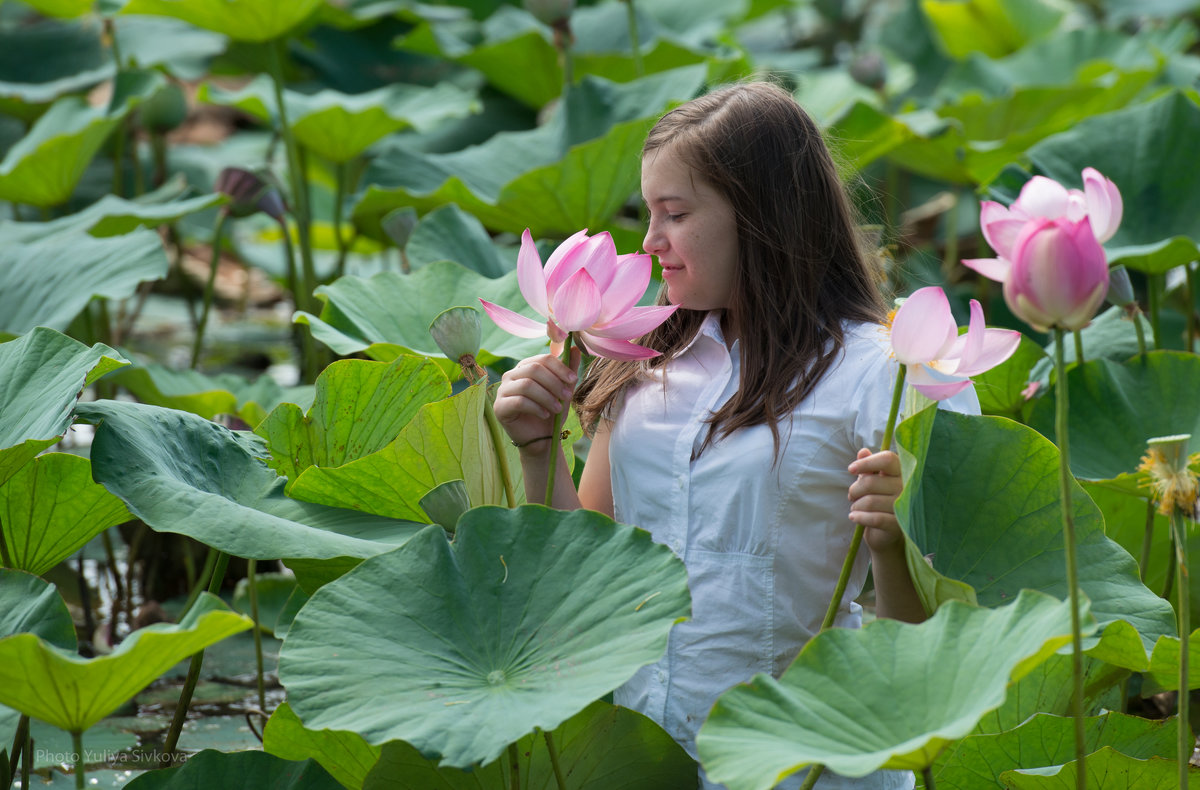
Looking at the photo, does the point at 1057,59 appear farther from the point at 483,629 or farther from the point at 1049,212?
the point at 483,629

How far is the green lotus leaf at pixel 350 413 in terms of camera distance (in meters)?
1.22

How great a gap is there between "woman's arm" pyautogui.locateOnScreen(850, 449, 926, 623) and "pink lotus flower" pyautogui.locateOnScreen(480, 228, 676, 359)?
0.20 m

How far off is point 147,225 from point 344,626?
1.42 meters

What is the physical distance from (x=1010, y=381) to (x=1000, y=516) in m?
0.60

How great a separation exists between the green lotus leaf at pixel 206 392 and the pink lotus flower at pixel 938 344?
3.24ft

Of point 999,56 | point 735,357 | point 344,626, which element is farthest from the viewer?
point 999,56

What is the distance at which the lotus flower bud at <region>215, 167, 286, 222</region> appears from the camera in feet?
7.01

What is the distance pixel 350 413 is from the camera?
1.26 m

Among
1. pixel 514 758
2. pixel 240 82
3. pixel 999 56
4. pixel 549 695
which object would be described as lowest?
pixel 240 82

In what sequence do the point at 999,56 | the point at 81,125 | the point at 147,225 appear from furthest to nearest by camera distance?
the point at 999,56
the point at 81,125
the point at 147,225

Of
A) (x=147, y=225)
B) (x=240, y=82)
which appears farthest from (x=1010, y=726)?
(x=240, y=82)

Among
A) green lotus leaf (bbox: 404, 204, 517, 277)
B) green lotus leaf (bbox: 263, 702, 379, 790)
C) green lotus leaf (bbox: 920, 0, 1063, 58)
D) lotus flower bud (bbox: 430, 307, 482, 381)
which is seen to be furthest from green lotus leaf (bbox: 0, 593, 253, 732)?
green lotus leaf (bbox: 920, 0, 1063, 58)

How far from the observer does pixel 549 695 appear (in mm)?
869

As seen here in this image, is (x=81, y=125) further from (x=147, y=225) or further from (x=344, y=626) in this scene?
(x=344, y=626)
